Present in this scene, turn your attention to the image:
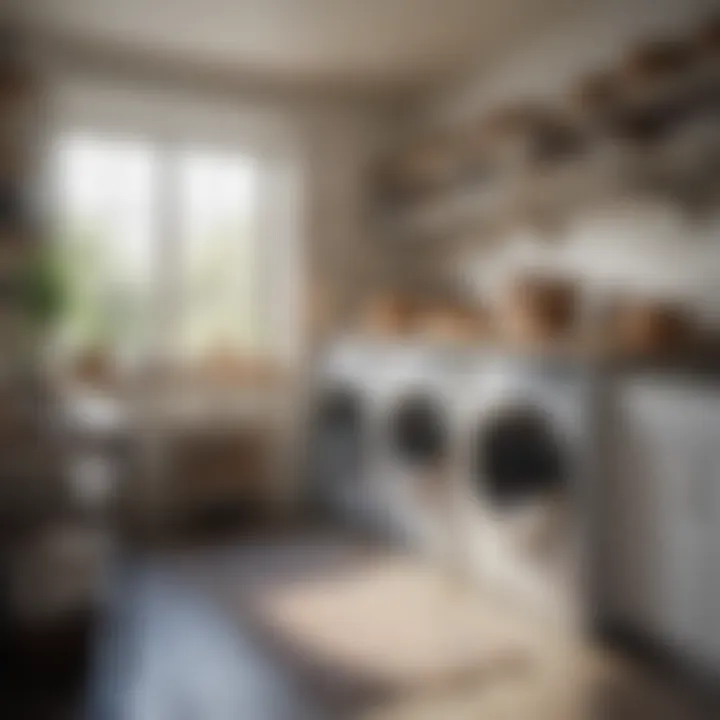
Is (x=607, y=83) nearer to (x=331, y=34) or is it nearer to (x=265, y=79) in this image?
(x=331, y=34)

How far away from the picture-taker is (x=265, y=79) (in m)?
3.71

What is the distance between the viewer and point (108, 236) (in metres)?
3.51

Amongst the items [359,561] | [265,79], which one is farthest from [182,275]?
[359,561]

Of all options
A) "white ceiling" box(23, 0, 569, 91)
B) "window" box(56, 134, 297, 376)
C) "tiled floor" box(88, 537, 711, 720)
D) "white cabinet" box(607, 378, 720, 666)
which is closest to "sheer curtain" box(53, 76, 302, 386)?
"window" box(56, 134, 297, 376)

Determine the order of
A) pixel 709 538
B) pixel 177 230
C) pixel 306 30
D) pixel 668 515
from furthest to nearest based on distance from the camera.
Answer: pixel 177 230, pixel 306 30, pixel 668 515, pixel 709 538

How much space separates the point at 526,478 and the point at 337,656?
76 cm

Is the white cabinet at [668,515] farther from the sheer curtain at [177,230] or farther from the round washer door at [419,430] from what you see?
the sheer curtain at [177,230]

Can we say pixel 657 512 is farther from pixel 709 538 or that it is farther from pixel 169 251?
pixel 169 251

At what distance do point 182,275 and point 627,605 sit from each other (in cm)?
232

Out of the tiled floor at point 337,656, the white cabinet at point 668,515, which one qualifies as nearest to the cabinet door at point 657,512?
the white cabinet at point 668,515

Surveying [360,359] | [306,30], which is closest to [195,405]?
[360,359]

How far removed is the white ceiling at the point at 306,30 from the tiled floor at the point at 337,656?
1.96 meters

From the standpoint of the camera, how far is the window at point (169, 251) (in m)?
3.40

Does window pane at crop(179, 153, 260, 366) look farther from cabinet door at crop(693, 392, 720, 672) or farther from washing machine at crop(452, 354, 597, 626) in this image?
cabinet door at crop(693, 392, 720, 672)
